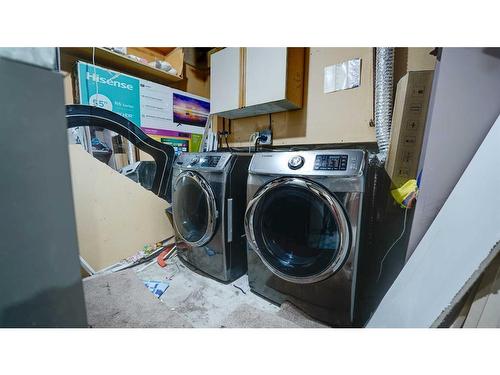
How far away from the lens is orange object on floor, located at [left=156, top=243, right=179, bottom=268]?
1.47 m

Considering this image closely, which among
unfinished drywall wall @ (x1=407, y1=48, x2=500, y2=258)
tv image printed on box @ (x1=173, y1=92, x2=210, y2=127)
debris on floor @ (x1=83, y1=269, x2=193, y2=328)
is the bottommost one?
debris on floor @ (x1=83, y1=269, x2=193, y2=328)

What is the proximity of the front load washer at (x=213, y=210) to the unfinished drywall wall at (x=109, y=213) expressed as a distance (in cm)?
32

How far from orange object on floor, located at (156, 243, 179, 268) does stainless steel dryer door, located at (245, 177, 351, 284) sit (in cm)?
80

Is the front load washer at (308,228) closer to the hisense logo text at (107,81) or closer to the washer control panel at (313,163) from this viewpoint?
the washer control panel at (313,163)

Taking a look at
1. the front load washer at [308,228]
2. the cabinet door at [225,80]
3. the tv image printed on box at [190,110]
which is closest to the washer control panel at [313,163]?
the front load washer at [308,228]

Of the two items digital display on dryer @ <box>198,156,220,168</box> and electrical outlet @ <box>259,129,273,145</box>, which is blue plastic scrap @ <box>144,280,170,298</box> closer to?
digital display on dryer @ <box>198,156,220,168</box>

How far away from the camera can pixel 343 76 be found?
4.89 ft

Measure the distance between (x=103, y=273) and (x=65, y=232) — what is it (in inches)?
47.2

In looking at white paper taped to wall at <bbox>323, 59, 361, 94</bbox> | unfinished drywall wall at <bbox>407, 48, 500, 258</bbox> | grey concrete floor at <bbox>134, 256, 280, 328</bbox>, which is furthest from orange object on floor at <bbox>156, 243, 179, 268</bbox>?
white paper taped to wall at <bbox>323, 59, 361, 94</bbox>

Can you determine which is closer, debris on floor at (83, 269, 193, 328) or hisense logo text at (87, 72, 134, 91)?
debris on floor at (83, 269, 193, 328)

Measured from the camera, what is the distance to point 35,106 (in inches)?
13.3

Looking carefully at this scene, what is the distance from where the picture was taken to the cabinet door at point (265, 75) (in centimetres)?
150
